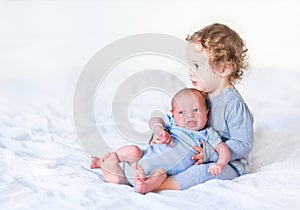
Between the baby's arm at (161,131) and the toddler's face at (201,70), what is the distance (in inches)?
5.5

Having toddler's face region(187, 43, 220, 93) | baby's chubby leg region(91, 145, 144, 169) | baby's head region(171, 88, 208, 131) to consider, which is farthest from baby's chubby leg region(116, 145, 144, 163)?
toddler's face region(187, 43, 220, 93)

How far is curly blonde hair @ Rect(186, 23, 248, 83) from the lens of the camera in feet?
5.05

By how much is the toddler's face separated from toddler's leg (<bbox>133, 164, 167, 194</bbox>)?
10.5 inches

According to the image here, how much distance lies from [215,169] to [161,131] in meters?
0.17

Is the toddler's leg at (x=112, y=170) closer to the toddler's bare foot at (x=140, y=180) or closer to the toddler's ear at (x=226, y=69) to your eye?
the toddler's bare foot at (x=140, y=180)

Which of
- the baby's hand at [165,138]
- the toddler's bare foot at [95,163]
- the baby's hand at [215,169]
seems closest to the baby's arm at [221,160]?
the baby's hand at [215,169]

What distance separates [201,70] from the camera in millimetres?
1581

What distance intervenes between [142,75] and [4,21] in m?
0.87

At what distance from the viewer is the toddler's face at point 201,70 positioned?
157cm

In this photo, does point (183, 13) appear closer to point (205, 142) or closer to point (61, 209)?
point (205, 142)

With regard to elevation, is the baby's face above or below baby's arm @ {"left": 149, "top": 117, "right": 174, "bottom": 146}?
above

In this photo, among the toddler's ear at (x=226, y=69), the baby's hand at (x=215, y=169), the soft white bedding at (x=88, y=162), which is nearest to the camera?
the soft white bedding at (x=88, y=162)

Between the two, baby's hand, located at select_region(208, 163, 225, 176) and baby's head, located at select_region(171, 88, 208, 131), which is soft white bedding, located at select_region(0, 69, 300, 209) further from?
baby's head, located at select_region(171, 88, 208, 131)

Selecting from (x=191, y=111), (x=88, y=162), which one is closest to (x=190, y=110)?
(x=191, y=111)
